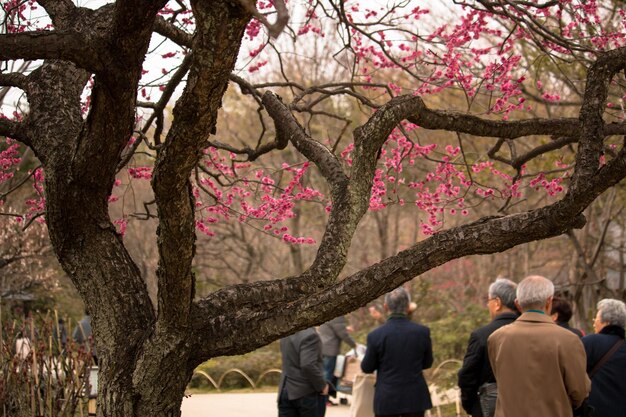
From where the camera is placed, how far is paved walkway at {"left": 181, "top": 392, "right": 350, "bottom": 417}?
42.3 ft

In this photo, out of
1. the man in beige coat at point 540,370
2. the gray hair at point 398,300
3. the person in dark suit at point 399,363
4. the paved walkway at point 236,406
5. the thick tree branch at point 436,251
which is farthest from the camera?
the paved walkway at point 236,406

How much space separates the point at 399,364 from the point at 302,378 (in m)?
0.93

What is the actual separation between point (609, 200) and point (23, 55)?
12784mm

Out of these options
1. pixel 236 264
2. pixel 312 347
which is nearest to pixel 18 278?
pixel 236 264

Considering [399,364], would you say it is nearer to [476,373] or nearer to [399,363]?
[399,363]

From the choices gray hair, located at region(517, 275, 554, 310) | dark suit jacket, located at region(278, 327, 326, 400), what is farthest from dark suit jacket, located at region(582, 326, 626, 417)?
dark suit jacket, located at region(278, 327, 326, 400)

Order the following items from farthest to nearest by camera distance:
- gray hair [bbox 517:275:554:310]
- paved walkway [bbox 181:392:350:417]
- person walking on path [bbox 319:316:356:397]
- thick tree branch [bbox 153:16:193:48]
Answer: paved walkway [bbox 181:392:350:417] → person walking on path [bbox 319:316:356:397] → thick tree branch [bbox 153:16:193:48] → gray hair [bbox 517:275:554:310]

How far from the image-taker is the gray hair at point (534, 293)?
16.8 ft

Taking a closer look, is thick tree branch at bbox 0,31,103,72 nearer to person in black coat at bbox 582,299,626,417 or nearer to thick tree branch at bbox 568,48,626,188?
thick tree branch at bbox 568,48,626,188

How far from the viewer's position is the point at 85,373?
7.86 m

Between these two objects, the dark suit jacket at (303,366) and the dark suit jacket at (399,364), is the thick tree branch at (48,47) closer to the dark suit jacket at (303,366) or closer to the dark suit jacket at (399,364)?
the dark suit jacket at (399,364)

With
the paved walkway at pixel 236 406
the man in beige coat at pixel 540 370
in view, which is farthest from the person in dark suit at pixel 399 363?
the paved walkway at pixel 236 406

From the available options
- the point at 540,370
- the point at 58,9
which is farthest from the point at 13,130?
the point at 540,370

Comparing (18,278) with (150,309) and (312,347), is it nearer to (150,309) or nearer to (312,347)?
(312,347)
